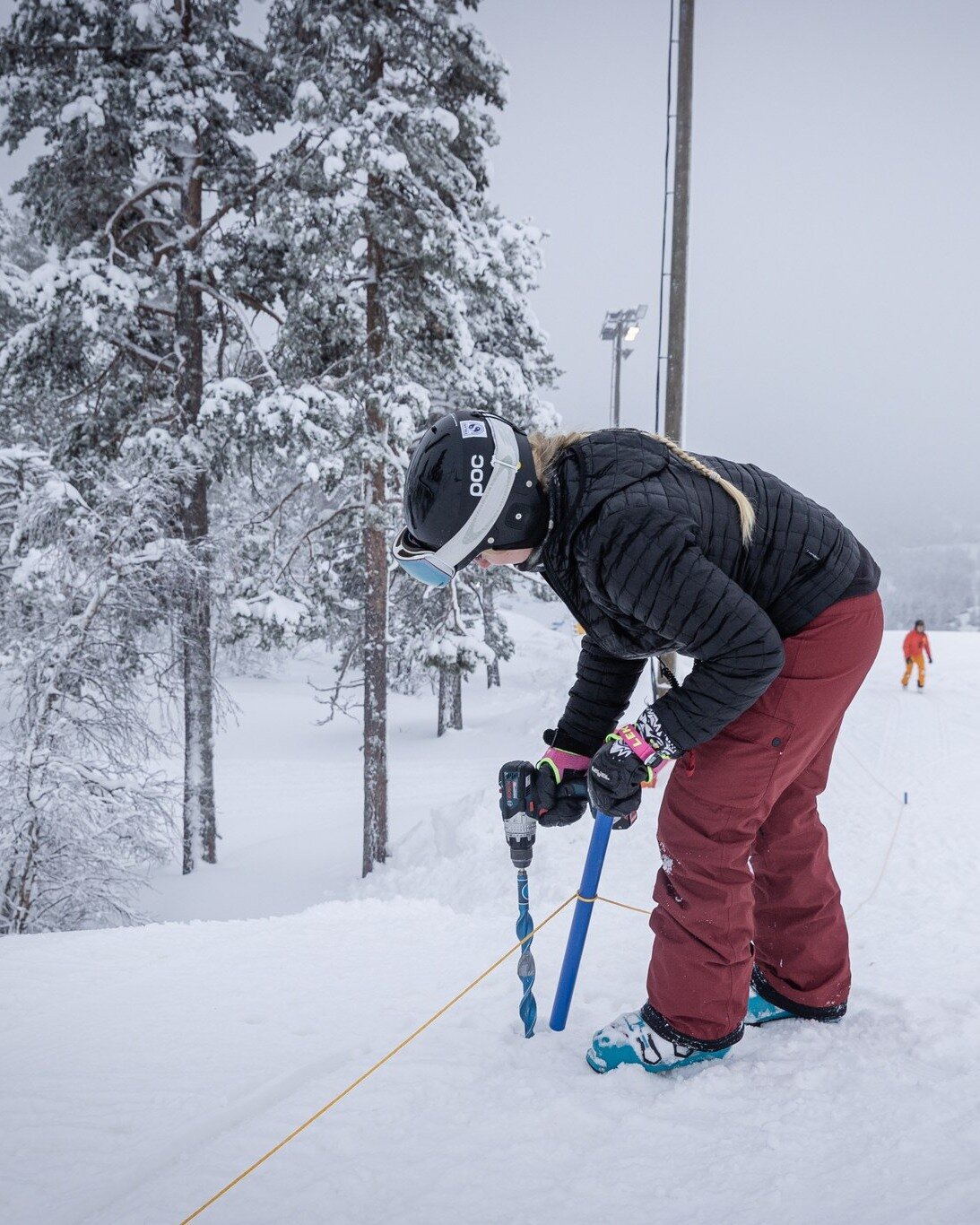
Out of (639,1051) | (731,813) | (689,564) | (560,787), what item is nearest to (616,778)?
(731,813)

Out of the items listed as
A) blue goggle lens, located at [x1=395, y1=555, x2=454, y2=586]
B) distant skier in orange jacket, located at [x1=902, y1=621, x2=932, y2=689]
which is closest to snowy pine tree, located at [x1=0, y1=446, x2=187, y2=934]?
blue goggle lens, located at [x1=395, y1=555, x2=454, y2=586]

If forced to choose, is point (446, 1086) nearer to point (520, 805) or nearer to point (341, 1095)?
point (341, 1095)

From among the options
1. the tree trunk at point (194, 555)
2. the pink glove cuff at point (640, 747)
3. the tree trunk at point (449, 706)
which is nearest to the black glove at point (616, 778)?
the pink glove cuff at point (640, 747)

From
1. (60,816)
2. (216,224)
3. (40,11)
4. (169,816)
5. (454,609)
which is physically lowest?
(169,816)

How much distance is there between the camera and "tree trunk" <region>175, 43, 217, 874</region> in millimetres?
10219

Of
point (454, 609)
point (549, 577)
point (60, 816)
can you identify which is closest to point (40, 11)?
point (454, 609)

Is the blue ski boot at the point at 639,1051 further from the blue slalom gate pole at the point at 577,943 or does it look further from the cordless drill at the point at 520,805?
the cordless drill at the point at 520,805

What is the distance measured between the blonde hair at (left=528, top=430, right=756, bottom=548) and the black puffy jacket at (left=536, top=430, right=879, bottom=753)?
0.07ft

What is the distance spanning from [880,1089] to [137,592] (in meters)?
8.83

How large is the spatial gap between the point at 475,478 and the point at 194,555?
8.82m

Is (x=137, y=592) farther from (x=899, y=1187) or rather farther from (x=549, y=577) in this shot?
(x=899, y=1187)

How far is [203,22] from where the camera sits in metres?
10.2

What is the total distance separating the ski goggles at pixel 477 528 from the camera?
2.20 m

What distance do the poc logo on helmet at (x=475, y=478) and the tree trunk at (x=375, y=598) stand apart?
25.5 feet
